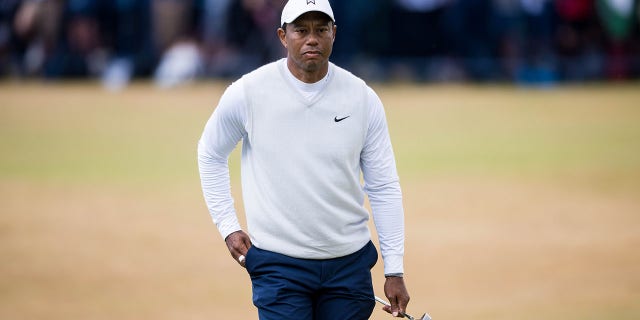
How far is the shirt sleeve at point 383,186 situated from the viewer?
4840 mm

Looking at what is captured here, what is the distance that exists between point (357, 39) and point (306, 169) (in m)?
17.1

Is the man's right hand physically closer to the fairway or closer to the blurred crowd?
the fairway

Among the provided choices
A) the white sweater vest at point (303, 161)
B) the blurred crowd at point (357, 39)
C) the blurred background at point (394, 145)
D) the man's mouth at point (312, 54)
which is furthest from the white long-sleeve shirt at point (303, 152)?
the blurred crowd at point (357, 39)

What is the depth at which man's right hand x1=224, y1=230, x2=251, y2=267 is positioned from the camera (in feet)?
16.0

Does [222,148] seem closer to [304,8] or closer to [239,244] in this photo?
[239,244]

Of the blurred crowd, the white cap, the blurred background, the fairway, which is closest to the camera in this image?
the white cap

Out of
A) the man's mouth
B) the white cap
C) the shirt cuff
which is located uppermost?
the white cap

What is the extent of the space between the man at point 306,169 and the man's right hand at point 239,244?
0.07 feet

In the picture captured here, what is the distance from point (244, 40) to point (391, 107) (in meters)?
3.96

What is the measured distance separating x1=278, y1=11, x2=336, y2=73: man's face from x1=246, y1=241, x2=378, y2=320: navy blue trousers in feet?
2.77

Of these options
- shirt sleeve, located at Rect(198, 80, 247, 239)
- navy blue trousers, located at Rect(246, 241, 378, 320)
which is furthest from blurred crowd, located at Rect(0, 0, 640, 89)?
navy blue trousers, located at Rect(246, 241, 378, 320)

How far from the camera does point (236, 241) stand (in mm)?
4898

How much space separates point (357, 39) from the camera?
2158cm

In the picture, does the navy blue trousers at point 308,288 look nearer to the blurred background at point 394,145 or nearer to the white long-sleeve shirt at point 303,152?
the white long-sleeve shirt at point 303,152
